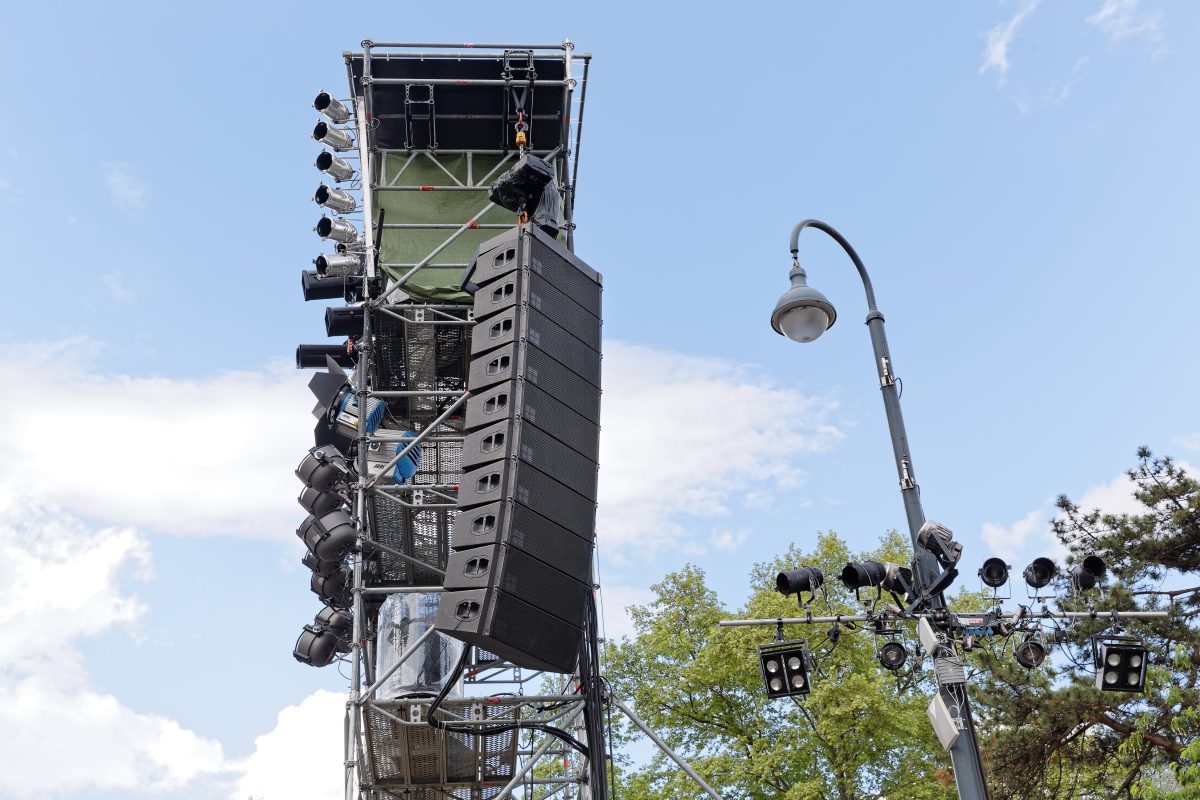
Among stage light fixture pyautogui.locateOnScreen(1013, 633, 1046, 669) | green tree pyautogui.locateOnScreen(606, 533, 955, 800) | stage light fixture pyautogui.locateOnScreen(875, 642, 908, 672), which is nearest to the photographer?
stage light fixture pyautogui.locateOnScreen(875, 642, 908, 672)

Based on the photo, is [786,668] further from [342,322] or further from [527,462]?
[342,322]

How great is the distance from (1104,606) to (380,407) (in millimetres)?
9285

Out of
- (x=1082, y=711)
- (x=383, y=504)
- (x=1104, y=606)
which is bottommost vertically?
(x=1082, y=711)

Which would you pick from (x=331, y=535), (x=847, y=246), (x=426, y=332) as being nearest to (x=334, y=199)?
(x=426, y=332)

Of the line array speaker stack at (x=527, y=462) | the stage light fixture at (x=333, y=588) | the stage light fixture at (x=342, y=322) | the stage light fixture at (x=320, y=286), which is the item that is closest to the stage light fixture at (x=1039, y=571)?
the line array speaker stack at (x=527, y=462)

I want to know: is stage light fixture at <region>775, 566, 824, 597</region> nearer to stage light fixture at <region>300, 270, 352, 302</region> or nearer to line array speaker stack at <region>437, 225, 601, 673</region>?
line array speaker stack at <region>437, 225, 601, 673</region>

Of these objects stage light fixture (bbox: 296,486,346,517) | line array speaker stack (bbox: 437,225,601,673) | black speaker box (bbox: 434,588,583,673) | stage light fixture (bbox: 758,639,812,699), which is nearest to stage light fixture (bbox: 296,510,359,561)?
stage light fixture (bbox: 296,486,346,517)

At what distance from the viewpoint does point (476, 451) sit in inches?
416

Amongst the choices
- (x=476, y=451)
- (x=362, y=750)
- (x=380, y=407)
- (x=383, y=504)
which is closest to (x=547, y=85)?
(x=380, y=407)

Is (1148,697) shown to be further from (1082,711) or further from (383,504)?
(383,504)

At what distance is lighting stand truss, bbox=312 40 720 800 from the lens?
14.4 m

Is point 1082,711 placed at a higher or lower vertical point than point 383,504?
lower

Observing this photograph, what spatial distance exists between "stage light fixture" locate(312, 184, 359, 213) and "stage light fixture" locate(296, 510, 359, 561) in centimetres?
436

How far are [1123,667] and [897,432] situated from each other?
2848 mm
